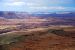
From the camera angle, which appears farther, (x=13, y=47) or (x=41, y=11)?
(x=41, y=11)

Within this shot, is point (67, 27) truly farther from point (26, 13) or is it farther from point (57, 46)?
point (26, 13)

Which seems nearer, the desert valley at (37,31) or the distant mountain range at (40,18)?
the desert valley at (37,31)

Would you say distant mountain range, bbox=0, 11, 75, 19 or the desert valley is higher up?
distant mountain range, bbox=0, 11, 75, 19

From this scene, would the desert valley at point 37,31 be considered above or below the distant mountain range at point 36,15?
below

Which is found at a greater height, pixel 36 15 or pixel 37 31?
pixel 36 15

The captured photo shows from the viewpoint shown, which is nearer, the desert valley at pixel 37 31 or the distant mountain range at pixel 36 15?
the desert valley at pixel 37 31

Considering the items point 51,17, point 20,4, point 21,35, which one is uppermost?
point 20,4

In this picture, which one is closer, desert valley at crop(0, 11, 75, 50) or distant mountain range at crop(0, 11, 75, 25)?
desert valley at crop(0, 11, 75, 50)

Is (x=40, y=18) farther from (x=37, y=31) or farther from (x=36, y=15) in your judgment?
(x=37, y=31)

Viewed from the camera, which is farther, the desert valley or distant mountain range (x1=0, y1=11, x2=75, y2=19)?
distant mountain range (x1=0, y1=11, x2=75, y2=19)

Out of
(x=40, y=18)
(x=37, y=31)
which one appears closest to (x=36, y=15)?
(x=40, y=18)

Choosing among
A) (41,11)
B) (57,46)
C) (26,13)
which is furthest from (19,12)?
(57,46)
